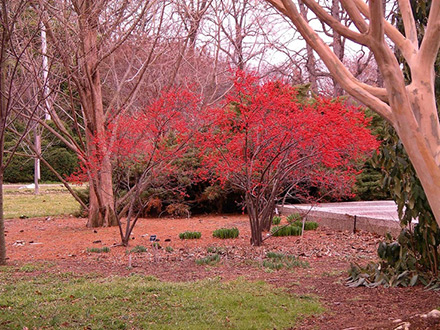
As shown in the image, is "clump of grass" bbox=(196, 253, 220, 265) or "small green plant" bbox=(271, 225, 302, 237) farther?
"small green plant" bbox=(271, 225, 302, 237)

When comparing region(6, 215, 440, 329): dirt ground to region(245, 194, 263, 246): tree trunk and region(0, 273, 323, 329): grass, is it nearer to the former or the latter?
region(245, 194, 263, 246): tree trunk

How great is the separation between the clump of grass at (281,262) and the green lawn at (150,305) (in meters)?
1.04

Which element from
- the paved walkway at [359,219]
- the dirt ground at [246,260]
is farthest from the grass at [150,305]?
the paved walkway at [359,219]

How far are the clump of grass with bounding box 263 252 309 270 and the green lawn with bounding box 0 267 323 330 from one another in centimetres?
104

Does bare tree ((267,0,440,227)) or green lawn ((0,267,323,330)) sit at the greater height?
bare tree ((267,0,440,227))

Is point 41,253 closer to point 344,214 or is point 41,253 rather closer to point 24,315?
point 24,315

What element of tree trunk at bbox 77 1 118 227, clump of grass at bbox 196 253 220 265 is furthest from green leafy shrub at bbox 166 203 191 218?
clump of grass at bbox 196 253 220 265

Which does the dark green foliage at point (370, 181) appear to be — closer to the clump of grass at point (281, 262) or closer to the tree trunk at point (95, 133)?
the tree trunk at point (95, 133)

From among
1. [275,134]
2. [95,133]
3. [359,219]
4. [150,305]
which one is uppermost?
[95,133]

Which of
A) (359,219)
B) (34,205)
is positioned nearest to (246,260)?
(359,219)

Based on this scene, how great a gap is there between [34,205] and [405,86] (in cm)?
1675

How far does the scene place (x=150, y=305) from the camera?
4988 mm

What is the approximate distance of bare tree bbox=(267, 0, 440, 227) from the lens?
379 centimetres

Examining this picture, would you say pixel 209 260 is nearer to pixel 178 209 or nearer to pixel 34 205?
pixel 178 209
